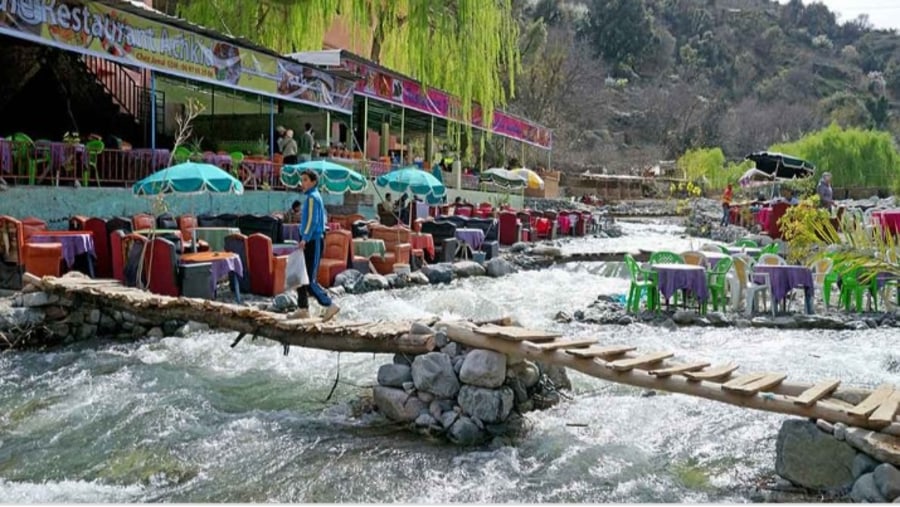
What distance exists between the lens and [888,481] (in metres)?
4.03

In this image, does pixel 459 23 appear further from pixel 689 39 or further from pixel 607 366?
pixel 689 39

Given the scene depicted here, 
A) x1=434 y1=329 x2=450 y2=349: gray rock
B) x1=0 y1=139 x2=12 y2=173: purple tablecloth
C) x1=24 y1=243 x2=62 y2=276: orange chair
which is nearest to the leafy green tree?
x1=0 y1=139 x2=12 y2=173: purple tablecloth

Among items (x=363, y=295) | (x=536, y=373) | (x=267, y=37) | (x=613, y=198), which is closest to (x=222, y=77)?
(x=267, y=37)

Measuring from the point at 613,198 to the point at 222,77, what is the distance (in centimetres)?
3332

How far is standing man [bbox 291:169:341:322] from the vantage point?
7.69 meters

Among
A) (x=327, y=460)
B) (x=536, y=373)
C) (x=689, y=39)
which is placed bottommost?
(x=327, y=460)

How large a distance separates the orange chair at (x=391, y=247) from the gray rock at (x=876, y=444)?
396 inches

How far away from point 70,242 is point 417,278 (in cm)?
566

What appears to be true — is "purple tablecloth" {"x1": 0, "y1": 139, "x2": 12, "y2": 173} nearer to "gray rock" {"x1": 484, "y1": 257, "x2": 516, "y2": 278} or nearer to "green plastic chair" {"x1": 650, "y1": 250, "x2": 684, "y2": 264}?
"gray rock" {"x1": 484, "y1": 257, "x2": 516, "y2": 278}

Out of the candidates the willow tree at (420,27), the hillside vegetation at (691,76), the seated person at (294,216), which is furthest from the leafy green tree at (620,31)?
the seated person at (294,216)

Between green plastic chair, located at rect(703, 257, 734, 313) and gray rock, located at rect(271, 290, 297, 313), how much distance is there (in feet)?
18.5

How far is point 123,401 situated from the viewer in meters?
6.45

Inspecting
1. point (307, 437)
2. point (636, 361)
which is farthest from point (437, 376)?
point (636, 361)

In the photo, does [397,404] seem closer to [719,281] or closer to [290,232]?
[719,281]
